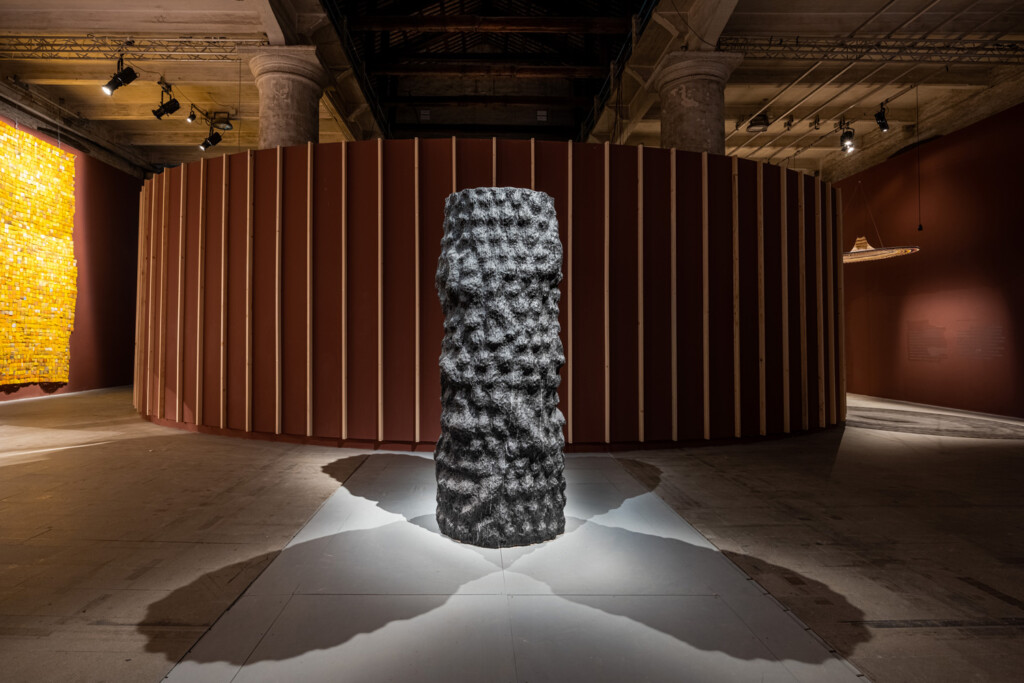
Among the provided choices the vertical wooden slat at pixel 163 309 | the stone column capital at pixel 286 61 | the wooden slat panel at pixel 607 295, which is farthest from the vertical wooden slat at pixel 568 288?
the stone column capital at pixel 286 61

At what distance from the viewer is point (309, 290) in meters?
5.27

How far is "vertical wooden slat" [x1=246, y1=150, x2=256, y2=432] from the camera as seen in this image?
5.44 meters

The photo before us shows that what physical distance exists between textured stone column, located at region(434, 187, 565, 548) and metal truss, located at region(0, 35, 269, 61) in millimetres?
7623

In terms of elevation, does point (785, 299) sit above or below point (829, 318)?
above

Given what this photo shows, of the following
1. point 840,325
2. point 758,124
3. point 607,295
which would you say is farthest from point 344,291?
point 758,124

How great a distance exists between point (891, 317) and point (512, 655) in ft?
36.5

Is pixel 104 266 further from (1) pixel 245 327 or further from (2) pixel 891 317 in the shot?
(2) pixel 891 317

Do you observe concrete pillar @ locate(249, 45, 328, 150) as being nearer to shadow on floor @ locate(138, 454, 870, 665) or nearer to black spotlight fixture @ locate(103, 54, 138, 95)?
black spotlight fixture @ locate(103, 54, 138, 95)

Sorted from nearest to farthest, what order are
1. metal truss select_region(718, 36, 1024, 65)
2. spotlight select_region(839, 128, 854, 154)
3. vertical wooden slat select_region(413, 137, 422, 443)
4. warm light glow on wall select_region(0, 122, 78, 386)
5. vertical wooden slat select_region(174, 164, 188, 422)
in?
vertical wooden slat select_region(413, 137, 422, 443) → vertical wooden slat select_region(174, 164, 188, 422) → metal truss select_region(718, 36, 1024, 65) → warm light glow on wall select_region(0, 122, 78, 386) → spotlight select_region(839, 128, 854, 154)

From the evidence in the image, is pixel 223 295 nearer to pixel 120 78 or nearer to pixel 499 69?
pixel 120 78

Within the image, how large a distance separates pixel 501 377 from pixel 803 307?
4.72 metres

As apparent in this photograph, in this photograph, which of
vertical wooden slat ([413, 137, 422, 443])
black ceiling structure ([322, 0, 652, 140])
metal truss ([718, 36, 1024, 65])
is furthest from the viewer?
black ceiling structure ([322, 0, 652, 140])

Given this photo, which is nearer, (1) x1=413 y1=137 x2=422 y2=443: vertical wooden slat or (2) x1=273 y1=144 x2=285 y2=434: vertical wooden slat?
(1) x1=413 y1=137 x2=422 y2=443: vertical wooden slat

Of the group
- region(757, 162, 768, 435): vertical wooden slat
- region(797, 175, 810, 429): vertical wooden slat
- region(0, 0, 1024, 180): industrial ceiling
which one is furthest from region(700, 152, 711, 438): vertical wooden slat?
region(0, 0, 1024, 180): industrial ceiling
